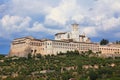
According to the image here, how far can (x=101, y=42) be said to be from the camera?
458 ft

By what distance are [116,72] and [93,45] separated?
4799 cm

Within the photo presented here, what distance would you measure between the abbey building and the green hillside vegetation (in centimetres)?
371

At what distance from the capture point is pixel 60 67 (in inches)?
3932

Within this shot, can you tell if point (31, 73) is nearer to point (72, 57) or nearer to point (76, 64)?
point (76, 64)

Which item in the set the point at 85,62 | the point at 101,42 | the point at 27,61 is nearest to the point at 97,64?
the point at 85,62

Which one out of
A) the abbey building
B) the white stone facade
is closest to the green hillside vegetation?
the abbey building

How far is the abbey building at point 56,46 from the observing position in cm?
11956

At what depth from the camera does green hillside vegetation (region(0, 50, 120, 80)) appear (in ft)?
267

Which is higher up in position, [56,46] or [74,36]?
[74,36]

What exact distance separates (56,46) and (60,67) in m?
21.5

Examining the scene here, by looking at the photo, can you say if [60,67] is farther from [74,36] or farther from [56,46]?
[74,36]

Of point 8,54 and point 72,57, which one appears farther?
point 8,54

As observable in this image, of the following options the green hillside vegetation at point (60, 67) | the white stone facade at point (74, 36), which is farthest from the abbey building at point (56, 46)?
the green hillside vegetation at point (60, 67)

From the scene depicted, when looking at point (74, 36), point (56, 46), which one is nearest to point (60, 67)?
point (56, 46)
